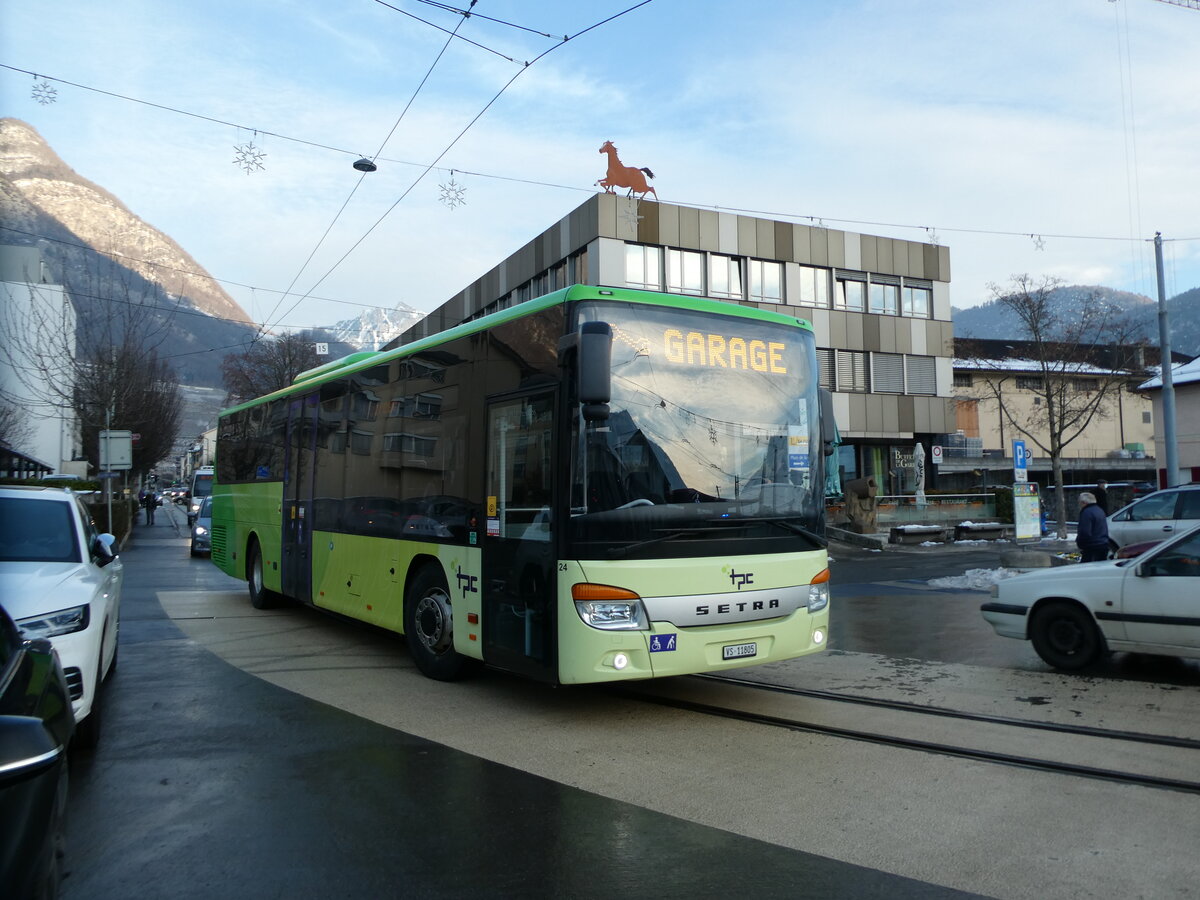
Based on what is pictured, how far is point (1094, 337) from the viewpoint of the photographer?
35375 mm

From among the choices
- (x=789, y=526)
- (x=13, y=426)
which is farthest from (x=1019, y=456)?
(x=13, y=426)

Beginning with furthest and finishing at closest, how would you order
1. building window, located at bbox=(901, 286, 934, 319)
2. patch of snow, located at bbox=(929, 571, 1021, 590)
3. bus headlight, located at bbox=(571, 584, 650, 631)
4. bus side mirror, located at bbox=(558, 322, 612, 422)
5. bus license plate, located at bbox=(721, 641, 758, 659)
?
building window, located at bbox=(901, 286, 934, 319)
patch of snow, located at bbox=(929, 571, 1021, 590)
bus license plate, located at bbox=(721, 641, 758, 659)
bus headlight, located at bbox=(571, 584, 650, 631)
bus side mirror, located at bbox=(558, 322, 612, 422)

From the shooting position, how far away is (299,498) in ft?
37.1

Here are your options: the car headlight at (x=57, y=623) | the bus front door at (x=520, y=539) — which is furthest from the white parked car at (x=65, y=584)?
the bus front door at (x=520, y=539)

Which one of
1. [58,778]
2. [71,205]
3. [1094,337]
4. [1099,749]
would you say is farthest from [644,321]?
[71,205]

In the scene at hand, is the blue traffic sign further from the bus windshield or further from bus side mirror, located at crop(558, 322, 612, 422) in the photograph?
bus side mirror, located at crop(558, 322, 612, 422)

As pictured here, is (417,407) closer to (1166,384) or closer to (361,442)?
(361,442)

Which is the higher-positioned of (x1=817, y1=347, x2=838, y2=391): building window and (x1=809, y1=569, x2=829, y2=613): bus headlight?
(x1=817, y1=347, x2=838, y2=391): building window

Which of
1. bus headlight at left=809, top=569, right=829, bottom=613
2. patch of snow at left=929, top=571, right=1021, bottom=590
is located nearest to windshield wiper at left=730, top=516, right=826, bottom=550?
bus headlight at left=809, top=569, right=829, bottom=613

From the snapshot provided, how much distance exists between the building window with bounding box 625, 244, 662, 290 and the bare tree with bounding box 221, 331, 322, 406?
1272 inches

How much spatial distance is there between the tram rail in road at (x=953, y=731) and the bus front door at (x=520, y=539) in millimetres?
1407

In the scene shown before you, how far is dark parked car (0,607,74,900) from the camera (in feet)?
7.84

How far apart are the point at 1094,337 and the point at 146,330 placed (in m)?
36.6

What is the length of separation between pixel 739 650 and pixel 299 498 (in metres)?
6.82
